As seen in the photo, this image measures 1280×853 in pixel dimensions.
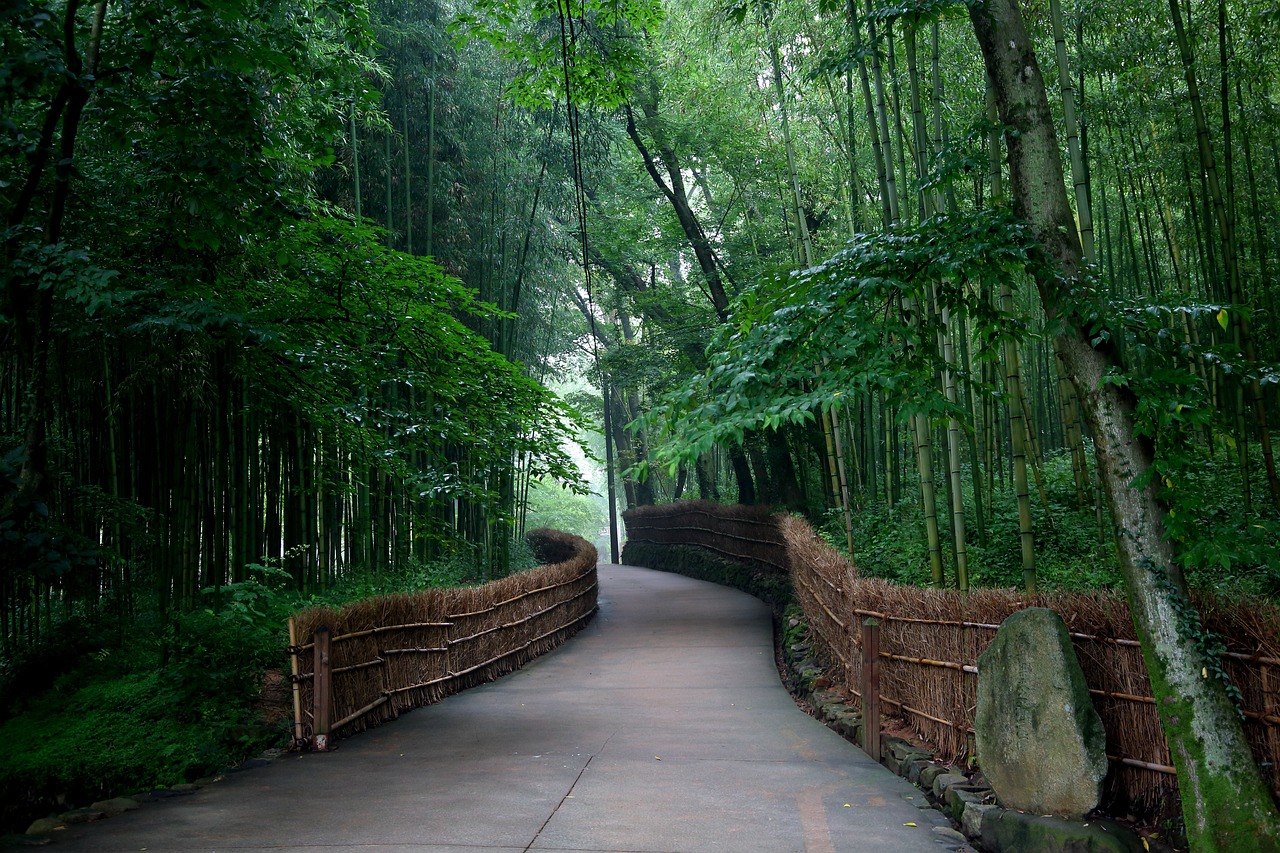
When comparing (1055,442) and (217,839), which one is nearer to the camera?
(217,839)

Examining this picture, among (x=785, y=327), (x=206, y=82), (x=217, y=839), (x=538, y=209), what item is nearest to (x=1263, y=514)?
(x=785, y=327)

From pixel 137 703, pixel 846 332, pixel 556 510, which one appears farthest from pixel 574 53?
pixel 556 510

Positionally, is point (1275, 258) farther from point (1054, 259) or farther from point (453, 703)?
point (453, 703)

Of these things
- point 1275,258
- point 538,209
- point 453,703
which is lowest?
point 453,703

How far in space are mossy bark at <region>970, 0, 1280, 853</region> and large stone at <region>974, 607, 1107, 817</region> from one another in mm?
460

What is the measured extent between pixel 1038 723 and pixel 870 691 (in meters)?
1.65

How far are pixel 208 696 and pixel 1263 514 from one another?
665 centimetres

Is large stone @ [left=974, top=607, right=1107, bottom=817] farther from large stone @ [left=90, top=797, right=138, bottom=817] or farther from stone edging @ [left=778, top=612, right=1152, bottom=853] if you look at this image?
large stone @ [left=90, top=797, right=138, bottom=817]

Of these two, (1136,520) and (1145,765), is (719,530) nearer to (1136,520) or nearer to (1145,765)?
(1145,765)

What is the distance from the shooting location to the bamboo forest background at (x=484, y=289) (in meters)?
3.30

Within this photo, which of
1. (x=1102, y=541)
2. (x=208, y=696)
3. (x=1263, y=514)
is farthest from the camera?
(x=1102, y=541)

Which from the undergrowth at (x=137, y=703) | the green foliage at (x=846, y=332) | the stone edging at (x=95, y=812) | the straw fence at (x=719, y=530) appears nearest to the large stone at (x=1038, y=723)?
the green foliage at (x=846, y=332)

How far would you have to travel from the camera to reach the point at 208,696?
5.01m

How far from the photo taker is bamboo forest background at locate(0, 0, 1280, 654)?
3301 mm
